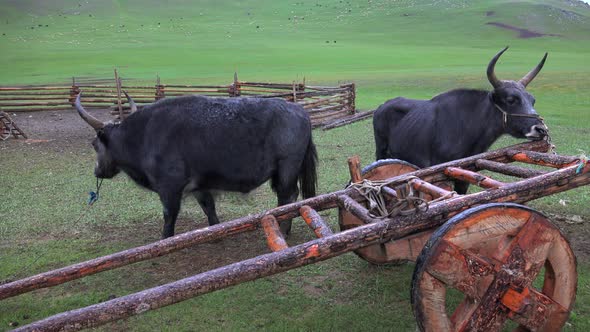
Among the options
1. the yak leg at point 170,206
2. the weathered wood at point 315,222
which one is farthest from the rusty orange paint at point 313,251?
the yak leg at point 170,206

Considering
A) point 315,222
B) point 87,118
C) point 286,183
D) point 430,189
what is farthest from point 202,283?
point 87,118

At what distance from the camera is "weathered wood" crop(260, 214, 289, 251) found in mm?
3184

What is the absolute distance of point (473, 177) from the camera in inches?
153

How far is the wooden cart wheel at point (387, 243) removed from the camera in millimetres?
4039

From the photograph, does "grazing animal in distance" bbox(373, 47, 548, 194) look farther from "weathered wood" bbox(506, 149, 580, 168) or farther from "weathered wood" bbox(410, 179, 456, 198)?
"weathered wood" bbox(410, 179, 456, 198)

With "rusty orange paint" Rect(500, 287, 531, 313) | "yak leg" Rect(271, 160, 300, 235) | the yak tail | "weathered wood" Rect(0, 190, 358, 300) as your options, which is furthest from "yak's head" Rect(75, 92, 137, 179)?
"rusty orange paint" Rect(500, 287, 531, 313)

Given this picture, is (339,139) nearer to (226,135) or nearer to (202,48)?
(226,135)

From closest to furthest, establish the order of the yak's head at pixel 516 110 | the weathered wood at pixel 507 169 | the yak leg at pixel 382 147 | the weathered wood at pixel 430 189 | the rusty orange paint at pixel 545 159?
the weathered wood at pixel 430 189
the weathered wood at pixel 507 169
the rusty orange paint at pixel 545 159
the yak's head at pixel 516 110
the yak leg at pixel 382 147

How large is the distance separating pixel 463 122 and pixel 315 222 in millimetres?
3220

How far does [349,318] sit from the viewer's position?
13.0ft

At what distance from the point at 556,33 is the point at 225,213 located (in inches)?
3061

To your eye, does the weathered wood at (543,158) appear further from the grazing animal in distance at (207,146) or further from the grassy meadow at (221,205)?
the grazing animal in distance at (207,146)

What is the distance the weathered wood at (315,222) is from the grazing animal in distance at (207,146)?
2.06 m

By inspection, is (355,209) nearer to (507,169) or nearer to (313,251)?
(313,251)
